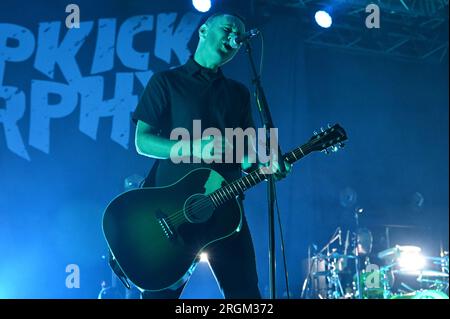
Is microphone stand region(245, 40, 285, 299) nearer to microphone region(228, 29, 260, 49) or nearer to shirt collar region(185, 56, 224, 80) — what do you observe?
microphone region(228, 29, 260, 49)

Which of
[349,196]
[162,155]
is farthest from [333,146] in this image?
[349,196]

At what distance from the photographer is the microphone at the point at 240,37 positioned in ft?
9.04

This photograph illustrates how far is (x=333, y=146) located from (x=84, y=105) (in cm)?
385

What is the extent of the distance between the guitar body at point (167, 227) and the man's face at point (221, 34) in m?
0.75

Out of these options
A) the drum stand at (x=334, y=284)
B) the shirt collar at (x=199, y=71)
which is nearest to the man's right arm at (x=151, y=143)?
the shirt collar at (x=199, y=71)

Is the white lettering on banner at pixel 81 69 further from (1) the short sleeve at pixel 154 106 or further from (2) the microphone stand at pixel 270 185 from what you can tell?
(2) the microphone stand at pixel 270 185

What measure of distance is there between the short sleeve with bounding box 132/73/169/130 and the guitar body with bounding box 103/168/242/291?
15.9 inches

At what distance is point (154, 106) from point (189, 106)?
0.66ft

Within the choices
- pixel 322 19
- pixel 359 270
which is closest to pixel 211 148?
pixel 322 19

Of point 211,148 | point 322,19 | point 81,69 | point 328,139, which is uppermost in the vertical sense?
point 322,19

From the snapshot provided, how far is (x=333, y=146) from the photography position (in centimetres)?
298

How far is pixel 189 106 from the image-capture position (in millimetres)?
2996

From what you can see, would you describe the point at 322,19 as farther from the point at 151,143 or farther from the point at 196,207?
the point at 196,207

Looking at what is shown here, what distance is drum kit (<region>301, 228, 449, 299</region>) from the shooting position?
6734 millimetres
